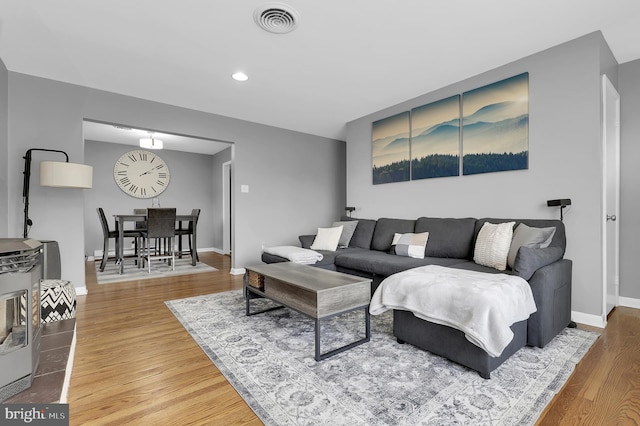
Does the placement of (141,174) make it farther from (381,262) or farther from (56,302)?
(381,262)

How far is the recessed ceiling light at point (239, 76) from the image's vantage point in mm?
3268

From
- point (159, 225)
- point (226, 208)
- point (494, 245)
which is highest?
point (226, 208)

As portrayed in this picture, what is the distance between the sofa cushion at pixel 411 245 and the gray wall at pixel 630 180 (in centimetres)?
188

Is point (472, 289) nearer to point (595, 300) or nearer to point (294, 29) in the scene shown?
point (595, 300)

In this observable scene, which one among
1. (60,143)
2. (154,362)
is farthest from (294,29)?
(60,143)

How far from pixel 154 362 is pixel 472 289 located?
80.6 inches

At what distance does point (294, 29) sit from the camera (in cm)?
248

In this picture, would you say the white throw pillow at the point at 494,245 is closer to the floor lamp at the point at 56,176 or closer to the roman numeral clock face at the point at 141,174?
the floor lamp at the point at 56,176

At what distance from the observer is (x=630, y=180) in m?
2.98

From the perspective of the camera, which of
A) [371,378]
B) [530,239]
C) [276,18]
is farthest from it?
[530,239]

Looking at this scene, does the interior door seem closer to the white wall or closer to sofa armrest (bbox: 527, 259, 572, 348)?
sofa armrest (bbox: 527, 259, 572, 348)

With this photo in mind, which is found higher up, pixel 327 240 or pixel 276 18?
pixel 276 18

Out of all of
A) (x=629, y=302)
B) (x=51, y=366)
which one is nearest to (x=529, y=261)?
(x=629, y=302)

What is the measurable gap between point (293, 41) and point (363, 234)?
2537mm
